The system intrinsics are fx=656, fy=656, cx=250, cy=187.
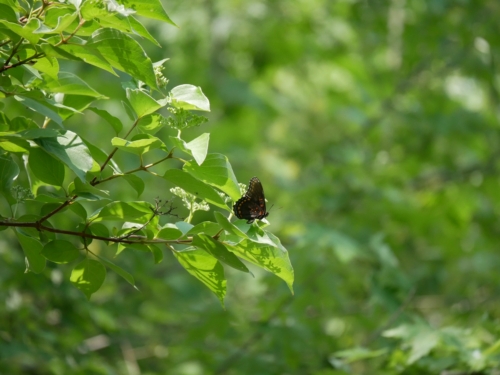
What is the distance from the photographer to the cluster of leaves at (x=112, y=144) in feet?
3.32

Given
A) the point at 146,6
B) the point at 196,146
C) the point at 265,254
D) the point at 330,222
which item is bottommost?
the point at 265,254

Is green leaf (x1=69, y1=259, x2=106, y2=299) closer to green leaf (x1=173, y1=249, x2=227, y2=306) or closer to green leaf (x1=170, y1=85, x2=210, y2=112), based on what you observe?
green leaf (x1=173, y1=249, x2=227, y2=306)

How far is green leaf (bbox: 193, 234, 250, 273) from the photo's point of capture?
1062mm

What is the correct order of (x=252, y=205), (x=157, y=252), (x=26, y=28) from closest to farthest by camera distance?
(x=26, y=28) → (x=157, y=252) → (x=252, y=205)

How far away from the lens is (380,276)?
8.27 ft

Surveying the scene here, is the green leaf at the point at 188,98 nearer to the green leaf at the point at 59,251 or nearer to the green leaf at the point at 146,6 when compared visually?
the green leaf at the point at 146,6

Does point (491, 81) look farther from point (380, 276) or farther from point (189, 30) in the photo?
point (189, 30)

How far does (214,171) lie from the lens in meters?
1.05

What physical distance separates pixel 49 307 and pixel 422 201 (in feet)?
9.45

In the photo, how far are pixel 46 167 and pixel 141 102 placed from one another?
0.21 meters

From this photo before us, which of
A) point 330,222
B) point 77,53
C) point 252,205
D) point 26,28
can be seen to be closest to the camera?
point 26,28

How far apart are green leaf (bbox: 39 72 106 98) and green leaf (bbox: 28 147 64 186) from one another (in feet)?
0.34

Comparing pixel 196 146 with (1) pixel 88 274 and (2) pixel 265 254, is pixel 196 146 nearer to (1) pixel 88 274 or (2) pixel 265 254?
(2) pixel 265 254

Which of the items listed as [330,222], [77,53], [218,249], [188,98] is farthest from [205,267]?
[330,222]
